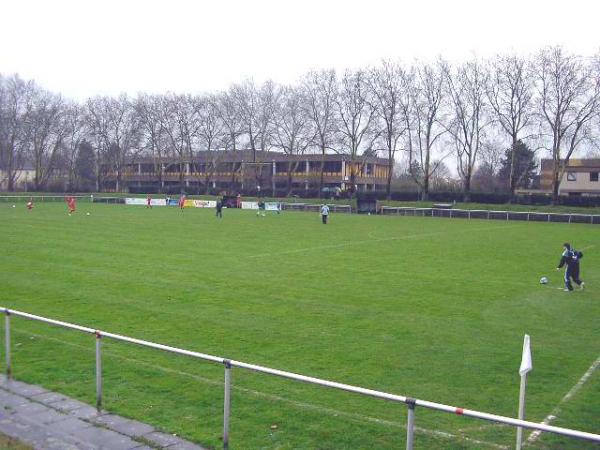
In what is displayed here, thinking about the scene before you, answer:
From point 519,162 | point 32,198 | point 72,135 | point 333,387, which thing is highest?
point 72,135

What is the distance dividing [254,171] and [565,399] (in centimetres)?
9002

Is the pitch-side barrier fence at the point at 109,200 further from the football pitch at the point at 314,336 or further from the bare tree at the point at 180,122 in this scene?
the football pitch at the point at 314,336

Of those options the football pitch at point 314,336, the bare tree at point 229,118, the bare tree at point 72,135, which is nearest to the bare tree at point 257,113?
the bare tree at point 229,118

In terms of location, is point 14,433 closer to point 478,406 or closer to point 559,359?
point 478,406

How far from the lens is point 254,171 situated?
97000mm

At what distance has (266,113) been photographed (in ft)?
286

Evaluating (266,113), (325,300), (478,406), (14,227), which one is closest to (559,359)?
(478,406)

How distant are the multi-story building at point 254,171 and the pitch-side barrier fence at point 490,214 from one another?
30.9 meters

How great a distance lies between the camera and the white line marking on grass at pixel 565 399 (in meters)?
7.17

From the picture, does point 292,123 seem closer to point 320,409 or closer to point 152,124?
point 152,124

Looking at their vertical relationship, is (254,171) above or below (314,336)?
above

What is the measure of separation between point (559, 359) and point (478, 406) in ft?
10.2

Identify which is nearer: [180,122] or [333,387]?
[333,387]

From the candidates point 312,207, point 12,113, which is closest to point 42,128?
point 12,113
